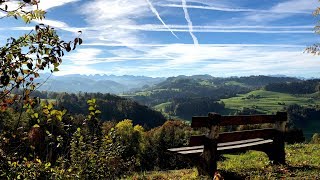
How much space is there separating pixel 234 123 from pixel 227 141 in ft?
2.56

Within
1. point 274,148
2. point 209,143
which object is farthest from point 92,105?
point 274,148

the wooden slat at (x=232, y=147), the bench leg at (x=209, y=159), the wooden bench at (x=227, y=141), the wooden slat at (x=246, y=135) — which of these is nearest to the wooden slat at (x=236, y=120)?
the wooden bench at (x=227, y=141)

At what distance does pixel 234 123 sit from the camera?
11672 millimetres

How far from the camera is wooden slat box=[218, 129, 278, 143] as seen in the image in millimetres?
11841

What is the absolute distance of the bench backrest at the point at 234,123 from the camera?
1094 cm

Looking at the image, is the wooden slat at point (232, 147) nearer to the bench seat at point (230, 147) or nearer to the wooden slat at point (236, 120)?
the bench seat at point (230, 147)

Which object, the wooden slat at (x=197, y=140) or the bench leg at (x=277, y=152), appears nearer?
the wooden slat at (x=197, y=140)

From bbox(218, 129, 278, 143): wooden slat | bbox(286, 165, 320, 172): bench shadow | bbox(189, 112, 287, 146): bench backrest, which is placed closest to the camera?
bbox(189, 112, 287, 146): bench backrest

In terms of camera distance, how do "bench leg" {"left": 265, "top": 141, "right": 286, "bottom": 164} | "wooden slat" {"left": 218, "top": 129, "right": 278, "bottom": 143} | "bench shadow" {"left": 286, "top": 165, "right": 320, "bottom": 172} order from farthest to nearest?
"bench leg" {"left": 265, "top": 141, "right": 286, "bottom": 164}
"bench shadow" {"left": 286, "top": 165, "right": 320, "bottom": 172}
"wooden slat" {"left": 218, "top": 129, "right": 278, "bottom": 143}

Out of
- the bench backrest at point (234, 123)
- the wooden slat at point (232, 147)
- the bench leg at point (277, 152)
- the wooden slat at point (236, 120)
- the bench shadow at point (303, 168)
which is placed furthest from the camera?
the bench leg at point (277, 152)

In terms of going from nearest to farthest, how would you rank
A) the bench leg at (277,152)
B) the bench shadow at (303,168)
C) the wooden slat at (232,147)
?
1. the wooden slat at (232,147)
2. the bench shadow at (303,168)
3. the bench leg at (277,152)

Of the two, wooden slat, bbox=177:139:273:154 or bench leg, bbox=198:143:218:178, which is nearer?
bench leg, bbox=198:143:218:178

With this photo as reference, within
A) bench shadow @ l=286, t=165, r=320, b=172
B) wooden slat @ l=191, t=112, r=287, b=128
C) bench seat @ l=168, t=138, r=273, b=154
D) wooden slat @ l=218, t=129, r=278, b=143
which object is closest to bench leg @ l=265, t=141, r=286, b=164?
bench seat @ l=168, t=138, r=273, b=154

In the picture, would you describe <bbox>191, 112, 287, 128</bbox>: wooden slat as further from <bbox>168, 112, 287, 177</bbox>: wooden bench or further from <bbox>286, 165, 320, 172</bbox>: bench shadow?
<bbox>286, 165, 320, 172</bbox>: bench shadow
